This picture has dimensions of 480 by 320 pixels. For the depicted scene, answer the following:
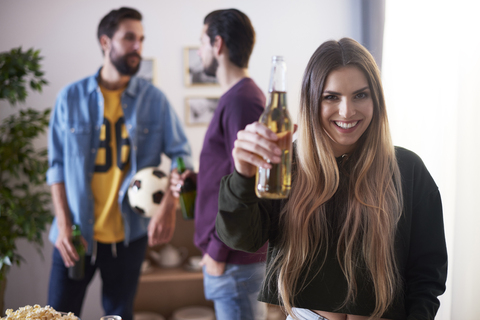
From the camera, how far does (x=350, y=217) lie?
94 centimetres

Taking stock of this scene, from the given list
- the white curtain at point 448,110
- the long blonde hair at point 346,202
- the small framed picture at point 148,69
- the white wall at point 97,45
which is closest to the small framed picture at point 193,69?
the white wall at point 97,45

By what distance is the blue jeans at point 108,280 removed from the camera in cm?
172

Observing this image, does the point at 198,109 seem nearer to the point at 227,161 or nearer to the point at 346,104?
the point at 227,161

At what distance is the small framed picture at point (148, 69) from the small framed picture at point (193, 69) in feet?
0.79

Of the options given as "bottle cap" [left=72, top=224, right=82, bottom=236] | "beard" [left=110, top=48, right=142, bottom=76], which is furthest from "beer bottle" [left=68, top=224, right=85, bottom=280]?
"beard" [left=110, top=48, right=142, bottom=76]

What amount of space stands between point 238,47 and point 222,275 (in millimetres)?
798

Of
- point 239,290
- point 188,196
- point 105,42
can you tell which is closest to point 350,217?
point 239,290

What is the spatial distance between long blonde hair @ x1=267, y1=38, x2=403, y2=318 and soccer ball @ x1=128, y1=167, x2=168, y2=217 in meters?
0.88

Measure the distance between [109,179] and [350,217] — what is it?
4.22 feet

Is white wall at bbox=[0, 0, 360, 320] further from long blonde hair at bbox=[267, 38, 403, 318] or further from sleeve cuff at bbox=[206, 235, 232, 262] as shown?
long blonde hair at bbox=[267, 38, 403, 318]

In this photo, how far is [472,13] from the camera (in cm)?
116

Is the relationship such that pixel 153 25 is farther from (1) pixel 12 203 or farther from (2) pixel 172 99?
(1) pixel 12 203

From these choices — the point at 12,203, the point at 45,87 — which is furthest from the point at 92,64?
the point at 12,203

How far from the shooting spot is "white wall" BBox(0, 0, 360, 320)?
2.76 m
